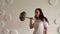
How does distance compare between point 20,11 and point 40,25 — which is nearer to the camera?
point 40,25

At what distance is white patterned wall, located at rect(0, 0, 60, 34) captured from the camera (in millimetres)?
2375

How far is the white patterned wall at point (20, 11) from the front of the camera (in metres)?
2.38

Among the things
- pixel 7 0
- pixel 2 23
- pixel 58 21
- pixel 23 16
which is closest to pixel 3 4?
pixel 7 0

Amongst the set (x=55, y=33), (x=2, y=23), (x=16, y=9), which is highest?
(x=16, y=9)

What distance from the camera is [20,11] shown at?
93.7 inches

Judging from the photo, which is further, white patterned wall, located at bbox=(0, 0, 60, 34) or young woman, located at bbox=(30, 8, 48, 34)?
white patterned wall, located at bbox=(0, 0, 60, 34)

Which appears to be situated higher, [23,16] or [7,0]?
[7,0]

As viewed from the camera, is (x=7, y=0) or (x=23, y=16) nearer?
(x=23, y=16)

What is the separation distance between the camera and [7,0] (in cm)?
239

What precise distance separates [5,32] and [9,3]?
456 millimetres

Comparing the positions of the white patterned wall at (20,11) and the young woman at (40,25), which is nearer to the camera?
the young woman at (40,25)

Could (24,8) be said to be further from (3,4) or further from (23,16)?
(23,16)

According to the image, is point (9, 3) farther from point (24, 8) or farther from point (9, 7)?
point (24, 8)

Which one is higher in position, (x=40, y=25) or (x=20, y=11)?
(x=20, y=11)
